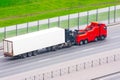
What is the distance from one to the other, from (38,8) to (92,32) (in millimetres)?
22888

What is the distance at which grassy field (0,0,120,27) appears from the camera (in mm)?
102425

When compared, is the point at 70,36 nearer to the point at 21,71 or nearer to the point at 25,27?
the point at 25,27

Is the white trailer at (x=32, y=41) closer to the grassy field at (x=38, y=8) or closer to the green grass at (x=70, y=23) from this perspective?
the green grass at (x=70, y=23)

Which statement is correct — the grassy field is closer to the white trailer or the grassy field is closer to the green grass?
the green grass

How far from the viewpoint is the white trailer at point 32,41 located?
79.4m

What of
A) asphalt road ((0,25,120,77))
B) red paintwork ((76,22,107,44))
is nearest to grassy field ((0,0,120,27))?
red paintwork ((76,22,107,44))

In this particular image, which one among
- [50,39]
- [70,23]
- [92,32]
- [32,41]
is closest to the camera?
[32,41]

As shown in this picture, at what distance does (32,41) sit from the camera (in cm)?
8088

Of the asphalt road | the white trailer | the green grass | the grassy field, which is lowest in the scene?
the asphalt road

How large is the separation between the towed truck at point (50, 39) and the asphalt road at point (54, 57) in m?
0.79

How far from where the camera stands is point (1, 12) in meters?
106

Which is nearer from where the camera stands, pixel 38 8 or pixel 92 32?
pixel 92 32

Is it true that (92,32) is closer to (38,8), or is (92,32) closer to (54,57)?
(54,57)

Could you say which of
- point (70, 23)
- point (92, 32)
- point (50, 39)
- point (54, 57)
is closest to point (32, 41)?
point (50, 39)
